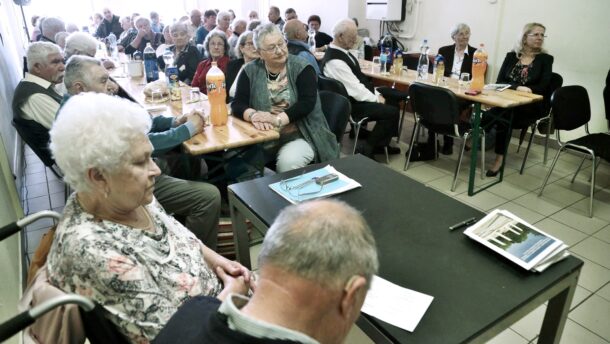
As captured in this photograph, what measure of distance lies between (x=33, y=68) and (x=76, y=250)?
233 centimetres

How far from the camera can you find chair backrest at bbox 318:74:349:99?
3.27 metres

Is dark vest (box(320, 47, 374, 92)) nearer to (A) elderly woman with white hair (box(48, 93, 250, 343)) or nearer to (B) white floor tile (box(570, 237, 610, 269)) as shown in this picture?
(B) white floor tile (box(570, 237, 610, 269))

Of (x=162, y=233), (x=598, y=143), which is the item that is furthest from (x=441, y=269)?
(x=598, y=143)

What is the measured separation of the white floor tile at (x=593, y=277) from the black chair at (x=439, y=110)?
→ 1145 millimetres

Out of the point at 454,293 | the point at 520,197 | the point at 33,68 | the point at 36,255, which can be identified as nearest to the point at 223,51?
the point at 33,68

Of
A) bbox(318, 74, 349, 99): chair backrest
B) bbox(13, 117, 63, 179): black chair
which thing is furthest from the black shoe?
bbox(13, 117, 63, 179): black chair

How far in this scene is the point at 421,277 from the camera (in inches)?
44.4

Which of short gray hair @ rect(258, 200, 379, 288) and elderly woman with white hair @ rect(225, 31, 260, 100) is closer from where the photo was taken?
short gray hair @ rect(258, 200, 379, 288)

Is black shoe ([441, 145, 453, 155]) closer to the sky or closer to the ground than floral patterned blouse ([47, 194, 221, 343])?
closer to the ground

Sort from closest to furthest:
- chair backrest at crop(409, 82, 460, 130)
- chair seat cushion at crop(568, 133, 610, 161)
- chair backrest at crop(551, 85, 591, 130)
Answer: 1. chair seat cushion at crop(568, 133, 610, 161)
2. chair backrest at crop(551, 85, 591, 130)
3. chair backrest at crop(409, 82, 460, 130)

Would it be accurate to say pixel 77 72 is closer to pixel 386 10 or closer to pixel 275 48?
pixel 275 48

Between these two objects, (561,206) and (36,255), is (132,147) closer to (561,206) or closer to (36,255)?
(36,255)

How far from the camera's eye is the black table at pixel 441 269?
3.24 feet

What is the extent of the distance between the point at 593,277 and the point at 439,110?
1.51 meters
